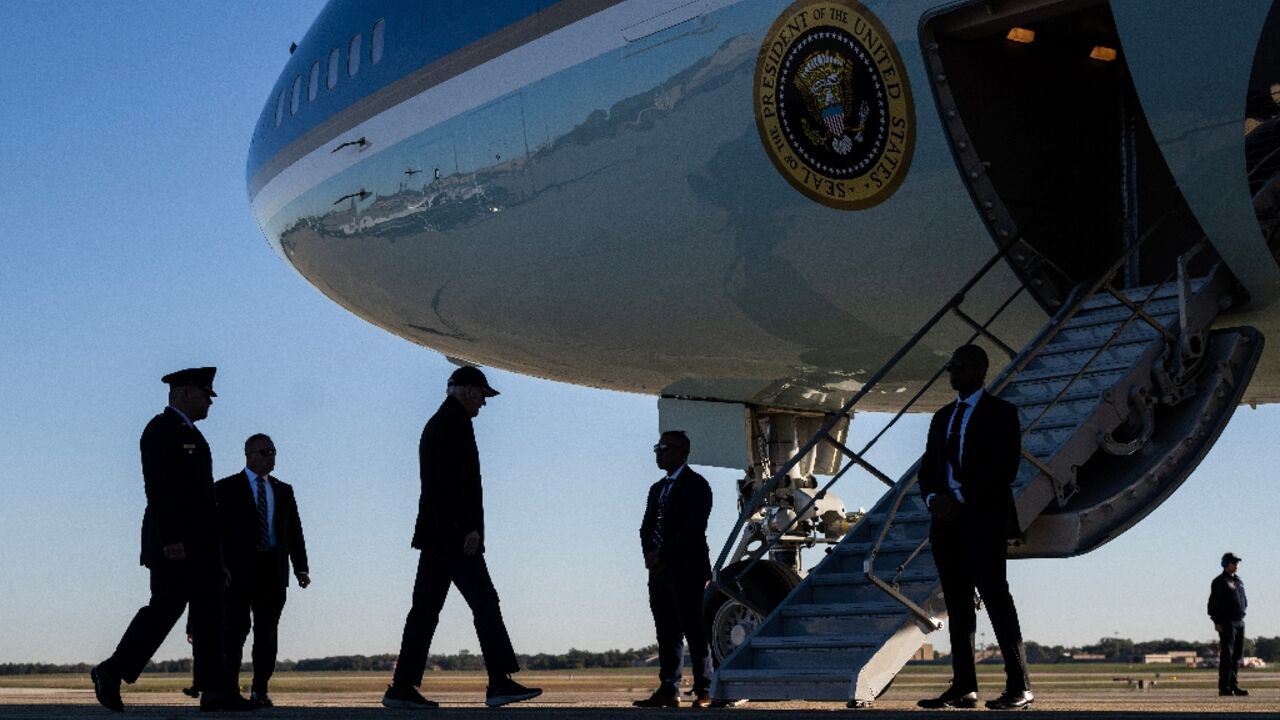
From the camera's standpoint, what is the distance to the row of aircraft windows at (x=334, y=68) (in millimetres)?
14305

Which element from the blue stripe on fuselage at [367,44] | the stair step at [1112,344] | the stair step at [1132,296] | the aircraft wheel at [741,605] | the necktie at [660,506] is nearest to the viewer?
the stair step at [1112,344]

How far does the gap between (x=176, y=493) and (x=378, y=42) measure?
6613mm

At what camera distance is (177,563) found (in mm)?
8469

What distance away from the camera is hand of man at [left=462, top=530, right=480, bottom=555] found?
28.4 ft

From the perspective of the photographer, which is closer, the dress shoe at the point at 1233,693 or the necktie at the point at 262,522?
the necktie at the point at 262,522

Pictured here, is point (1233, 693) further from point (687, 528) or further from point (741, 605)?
point (687, 528)

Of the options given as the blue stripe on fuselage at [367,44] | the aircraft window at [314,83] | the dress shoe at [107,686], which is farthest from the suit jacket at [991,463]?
the aircraft window at [314,83]

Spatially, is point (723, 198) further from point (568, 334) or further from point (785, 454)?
point (785, 454)

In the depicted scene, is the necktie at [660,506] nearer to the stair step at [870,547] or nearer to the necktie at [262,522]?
the stair step at [870,547]

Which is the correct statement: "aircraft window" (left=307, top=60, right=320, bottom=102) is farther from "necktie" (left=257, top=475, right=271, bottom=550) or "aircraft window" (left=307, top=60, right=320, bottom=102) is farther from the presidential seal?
the presidential seal

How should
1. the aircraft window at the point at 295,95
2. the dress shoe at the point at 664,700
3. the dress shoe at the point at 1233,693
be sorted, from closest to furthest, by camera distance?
the dress shoe at the point at 664,700 < the dress shoe at the point at 1233,693 < the aircraft window at the point at 295,95

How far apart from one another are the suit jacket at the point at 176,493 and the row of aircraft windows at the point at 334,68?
6.18m

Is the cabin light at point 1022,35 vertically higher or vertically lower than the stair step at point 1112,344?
higher

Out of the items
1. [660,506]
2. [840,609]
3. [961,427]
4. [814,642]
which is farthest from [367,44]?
[961,427]
